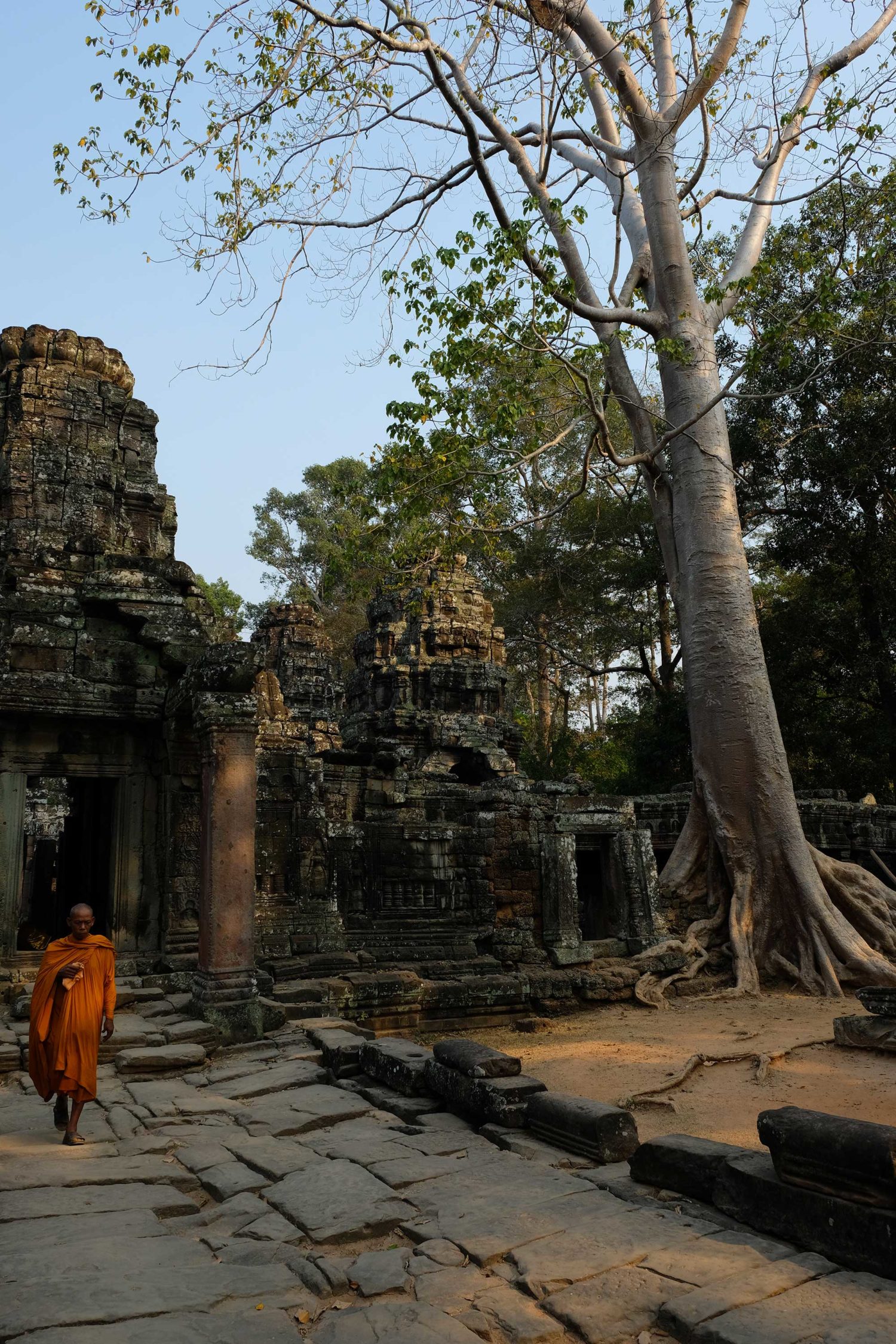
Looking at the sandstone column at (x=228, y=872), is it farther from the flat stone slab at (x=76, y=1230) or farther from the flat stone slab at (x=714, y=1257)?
the flat stone slab at (x=714, y=1257)

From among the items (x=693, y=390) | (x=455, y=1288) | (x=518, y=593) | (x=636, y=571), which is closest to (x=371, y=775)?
(x=693, y=390)

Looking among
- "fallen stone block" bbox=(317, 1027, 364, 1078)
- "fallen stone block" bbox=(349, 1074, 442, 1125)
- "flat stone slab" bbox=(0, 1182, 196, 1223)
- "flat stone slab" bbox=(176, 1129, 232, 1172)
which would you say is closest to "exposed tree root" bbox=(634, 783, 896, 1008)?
"fallen stone block" bbox=(317, 1027, 364, 1078)

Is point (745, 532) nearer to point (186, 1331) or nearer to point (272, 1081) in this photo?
point (272, 1081)

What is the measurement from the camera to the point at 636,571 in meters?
23.3

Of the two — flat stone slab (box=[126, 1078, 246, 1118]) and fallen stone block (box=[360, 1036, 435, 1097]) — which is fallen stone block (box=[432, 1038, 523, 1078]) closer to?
fallen stone block (box=[360, 1036, 435, 1097])

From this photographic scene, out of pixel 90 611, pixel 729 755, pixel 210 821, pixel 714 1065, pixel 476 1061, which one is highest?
pixel 90 611

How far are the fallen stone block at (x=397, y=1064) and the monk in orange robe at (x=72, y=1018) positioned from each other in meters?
1.55

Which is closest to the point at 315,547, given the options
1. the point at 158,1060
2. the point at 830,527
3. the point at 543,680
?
the point at 543,680

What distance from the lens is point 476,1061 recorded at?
15.9 feet

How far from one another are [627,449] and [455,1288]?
2403 cm

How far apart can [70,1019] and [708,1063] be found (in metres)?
4.63

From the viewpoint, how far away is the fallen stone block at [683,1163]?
3.56 m

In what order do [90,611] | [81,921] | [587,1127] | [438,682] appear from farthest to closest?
[438,682], [90,611], [81,921], [587,1127]

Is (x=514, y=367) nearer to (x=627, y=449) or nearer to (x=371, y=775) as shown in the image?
(x=371, y=775)
